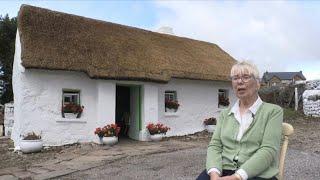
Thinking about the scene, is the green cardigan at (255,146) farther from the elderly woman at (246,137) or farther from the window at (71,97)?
the window at (71,97)

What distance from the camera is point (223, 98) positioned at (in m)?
18.2

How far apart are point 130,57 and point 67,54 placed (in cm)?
231

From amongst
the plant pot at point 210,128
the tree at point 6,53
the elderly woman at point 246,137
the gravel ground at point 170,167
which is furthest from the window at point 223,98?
the tree at point 6,53

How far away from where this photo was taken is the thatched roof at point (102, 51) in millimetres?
12539

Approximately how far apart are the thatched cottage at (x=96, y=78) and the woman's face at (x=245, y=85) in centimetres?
905

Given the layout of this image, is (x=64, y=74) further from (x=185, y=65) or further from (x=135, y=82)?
(x=185, y=65)

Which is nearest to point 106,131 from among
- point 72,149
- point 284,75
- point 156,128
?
point 72,149

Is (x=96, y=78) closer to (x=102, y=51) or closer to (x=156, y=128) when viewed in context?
(x=102, y=51)

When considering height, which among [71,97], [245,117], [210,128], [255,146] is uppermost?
[71,97]

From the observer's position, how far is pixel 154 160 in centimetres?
982

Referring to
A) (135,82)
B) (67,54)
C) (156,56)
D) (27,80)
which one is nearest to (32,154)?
(27,80)

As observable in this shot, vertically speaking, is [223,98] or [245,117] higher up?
[223,98]

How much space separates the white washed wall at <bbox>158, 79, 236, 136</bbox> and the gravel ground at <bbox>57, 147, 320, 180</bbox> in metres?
5.03

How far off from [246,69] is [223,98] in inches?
572
